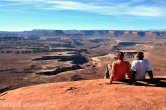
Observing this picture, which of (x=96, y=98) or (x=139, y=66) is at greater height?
(x=139, y=66)

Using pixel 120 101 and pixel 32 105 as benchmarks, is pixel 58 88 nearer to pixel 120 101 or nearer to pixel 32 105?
pixel 32 105

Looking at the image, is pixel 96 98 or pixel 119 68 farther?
pixel 119 68

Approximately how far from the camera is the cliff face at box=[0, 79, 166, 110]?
23.1ft

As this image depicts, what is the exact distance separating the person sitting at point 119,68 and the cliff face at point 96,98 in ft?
1.45

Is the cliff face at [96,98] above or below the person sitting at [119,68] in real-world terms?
below

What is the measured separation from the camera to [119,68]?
31.2 feet

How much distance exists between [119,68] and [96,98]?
2.11 meters

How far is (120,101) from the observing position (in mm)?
7281

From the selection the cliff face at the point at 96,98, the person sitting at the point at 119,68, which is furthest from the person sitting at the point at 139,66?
the cliff face at the point at 96,98

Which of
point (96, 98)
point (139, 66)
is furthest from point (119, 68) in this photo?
point (96, 98)

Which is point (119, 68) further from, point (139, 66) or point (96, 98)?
point (96, 98)

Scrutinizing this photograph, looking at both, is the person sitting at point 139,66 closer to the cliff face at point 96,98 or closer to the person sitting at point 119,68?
the person sitting at point 119,68

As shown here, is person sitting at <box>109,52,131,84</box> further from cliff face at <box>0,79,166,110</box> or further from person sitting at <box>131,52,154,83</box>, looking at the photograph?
cliff face at <box>0,79,166,110</box>

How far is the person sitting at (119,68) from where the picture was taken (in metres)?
9.33
